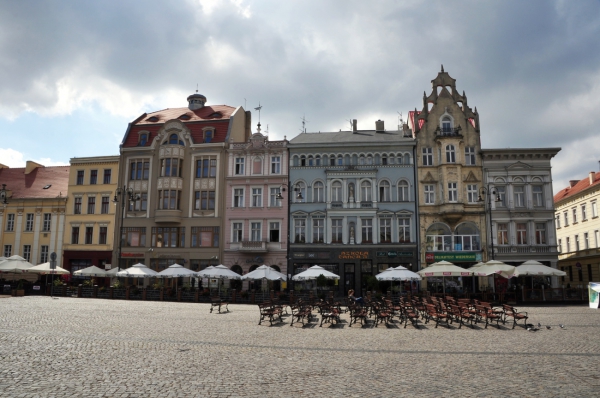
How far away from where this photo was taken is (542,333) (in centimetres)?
1761

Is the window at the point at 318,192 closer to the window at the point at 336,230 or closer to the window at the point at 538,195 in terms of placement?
the window at the point at 336,230

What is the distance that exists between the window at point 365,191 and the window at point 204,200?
45.1 feet

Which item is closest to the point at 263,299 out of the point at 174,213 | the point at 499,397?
the point at 174,213

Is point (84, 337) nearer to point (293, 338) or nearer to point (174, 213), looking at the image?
point (293, 338)

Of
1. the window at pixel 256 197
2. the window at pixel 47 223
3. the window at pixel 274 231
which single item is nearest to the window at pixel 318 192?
the window at pixel 274 231

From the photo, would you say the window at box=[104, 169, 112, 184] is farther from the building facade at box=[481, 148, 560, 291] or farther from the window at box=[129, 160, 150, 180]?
the building facade at box=[481, 148, 560, 291]

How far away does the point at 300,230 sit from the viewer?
140ft

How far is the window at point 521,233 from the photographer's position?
40.7m

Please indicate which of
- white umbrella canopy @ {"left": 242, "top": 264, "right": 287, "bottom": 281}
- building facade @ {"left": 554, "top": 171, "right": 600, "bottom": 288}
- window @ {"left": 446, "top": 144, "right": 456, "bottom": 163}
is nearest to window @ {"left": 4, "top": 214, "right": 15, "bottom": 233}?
white umbrella canopy @ {"left": 242, "top": 264, "right": 287, "bottom": 281}

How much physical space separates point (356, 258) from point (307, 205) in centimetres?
639

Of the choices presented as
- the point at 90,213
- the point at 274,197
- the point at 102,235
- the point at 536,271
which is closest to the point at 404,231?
the point at 274,197

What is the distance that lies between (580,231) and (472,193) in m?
15.7

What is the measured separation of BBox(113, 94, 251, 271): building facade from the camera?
144 ft

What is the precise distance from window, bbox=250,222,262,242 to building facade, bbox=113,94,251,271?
9.01 ft
